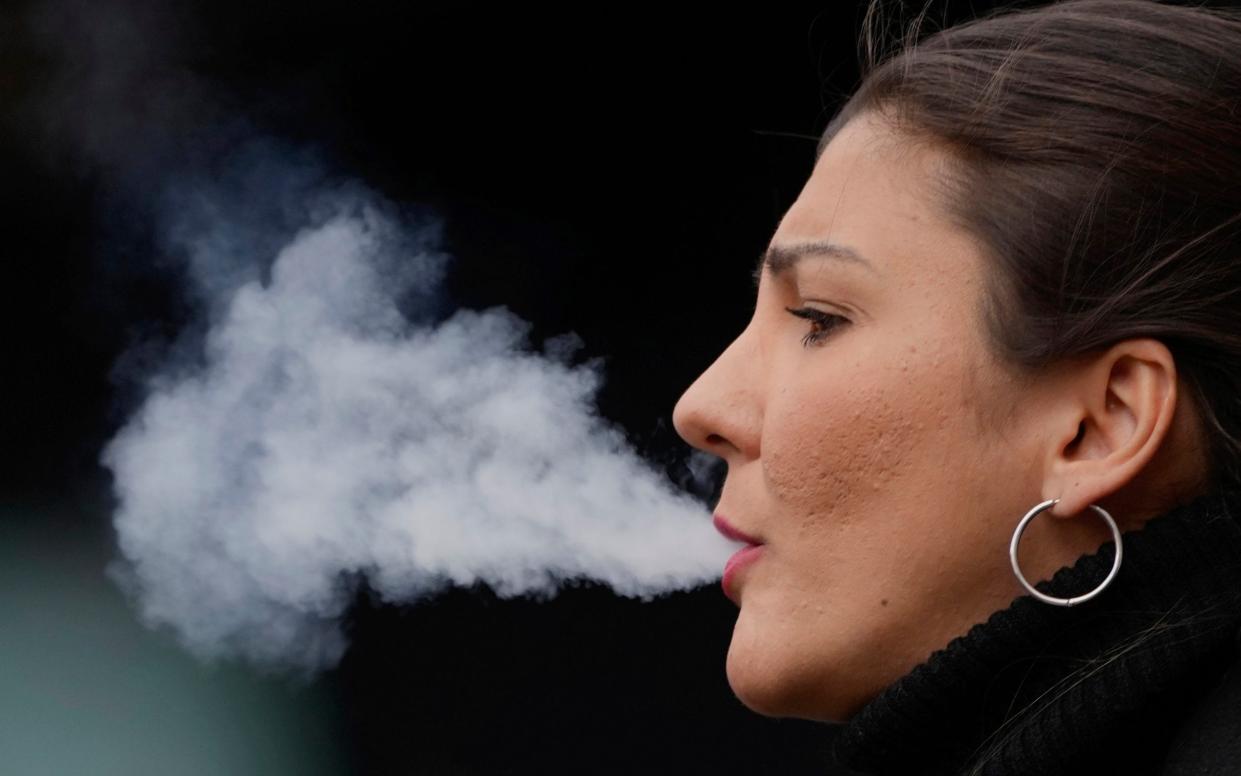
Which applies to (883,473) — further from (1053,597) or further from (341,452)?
(341,452)

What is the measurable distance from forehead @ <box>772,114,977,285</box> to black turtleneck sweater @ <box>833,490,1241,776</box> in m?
0.23

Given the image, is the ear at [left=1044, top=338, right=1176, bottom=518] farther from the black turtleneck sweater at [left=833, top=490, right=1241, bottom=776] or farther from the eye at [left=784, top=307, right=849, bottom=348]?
the eye at [left=784, top=307, right=849, bottom=348]

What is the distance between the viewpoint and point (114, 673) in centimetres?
129

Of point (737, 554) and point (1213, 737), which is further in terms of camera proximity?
point (737, 554)

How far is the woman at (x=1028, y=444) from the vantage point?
2.93 ft

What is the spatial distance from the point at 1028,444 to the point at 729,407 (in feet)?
0.72

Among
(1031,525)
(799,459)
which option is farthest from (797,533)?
(1031,525)

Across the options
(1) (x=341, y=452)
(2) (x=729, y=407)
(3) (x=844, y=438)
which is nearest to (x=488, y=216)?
(1) (x=341, y=452)

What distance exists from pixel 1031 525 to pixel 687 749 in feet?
2.08

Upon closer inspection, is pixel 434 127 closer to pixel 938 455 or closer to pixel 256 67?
pixel 256 67

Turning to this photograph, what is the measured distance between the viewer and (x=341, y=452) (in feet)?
4.57

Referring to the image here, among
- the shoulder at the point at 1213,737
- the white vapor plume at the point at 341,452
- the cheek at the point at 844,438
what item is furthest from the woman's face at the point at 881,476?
the white vapor plume at the point at 341,452

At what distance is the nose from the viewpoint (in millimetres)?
1013


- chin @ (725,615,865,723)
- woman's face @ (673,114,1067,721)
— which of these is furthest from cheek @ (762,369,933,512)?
chin @ (725,615,865,723)
